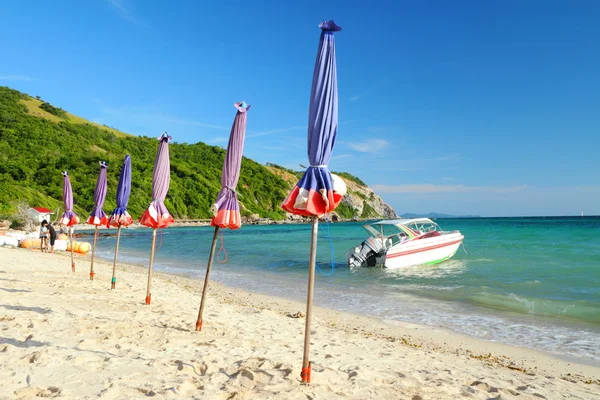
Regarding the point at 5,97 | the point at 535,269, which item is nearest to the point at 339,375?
the point at 535,269

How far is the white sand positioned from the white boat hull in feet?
34.0

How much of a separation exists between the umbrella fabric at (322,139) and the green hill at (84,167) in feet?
149

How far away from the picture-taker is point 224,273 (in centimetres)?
1870

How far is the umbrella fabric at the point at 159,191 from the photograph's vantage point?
27.1ft

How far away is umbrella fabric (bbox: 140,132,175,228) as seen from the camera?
8.25m

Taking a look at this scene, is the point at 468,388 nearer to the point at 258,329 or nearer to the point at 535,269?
the point at 258,329

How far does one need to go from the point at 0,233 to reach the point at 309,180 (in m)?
27.2

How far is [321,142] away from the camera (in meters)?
4.39

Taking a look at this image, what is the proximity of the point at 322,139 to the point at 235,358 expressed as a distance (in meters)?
3.30

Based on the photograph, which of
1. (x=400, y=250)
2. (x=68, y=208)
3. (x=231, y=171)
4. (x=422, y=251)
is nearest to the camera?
(x=231, y=171)

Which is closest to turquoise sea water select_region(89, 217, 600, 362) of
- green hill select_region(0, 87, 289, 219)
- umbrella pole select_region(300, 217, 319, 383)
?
umbrella pole select_region(300, 217, 319, 383)

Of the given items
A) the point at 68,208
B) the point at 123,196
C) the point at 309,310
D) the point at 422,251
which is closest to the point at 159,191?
the point at 123,196

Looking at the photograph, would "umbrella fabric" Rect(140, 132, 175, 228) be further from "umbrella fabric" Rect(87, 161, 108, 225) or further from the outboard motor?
the outboard motor

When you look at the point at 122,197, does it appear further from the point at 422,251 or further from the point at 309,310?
the point at 422,251
